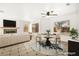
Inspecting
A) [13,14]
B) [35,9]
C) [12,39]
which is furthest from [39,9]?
[12,39]

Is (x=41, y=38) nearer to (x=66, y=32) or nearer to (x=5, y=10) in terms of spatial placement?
(x=66, y=32)

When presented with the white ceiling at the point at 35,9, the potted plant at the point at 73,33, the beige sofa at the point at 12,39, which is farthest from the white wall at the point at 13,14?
the potted plant at the point at 73,33

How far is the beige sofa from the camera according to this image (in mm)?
2576

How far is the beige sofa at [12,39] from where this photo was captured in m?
2.58

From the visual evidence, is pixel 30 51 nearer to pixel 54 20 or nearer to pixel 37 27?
pixel 37 27

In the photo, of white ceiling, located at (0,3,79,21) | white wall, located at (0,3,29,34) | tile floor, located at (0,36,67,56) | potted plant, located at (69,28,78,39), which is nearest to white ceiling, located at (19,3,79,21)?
white ceiling, located at (0,3,79,21)

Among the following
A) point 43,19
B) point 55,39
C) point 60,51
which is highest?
point 43,19

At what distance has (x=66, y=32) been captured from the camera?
2619mm

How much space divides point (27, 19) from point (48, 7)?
490mm

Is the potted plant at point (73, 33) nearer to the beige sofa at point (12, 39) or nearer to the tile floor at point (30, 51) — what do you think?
the tile floor at point (30, 51)

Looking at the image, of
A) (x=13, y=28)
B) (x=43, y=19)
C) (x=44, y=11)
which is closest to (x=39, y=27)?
(x=43, y=19)

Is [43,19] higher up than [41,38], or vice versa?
[43,19]

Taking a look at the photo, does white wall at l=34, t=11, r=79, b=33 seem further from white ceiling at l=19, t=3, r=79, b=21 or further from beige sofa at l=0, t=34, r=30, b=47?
beige sofa at l=0, t=34, r=30, b=47

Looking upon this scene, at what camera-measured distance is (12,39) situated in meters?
2.61
